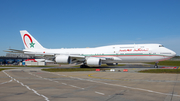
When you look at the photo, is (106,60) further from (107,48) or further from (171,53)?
(171,53)

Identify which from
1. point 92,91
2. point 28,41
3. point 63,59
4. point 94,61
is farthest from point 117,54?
point 92,91

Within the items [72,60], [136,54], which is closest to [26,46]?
[72,60]

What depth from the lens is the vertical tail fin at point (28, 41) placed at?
146 feet

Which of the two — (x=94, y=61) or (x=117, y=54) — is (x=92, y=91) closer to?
(x=94, y=61)

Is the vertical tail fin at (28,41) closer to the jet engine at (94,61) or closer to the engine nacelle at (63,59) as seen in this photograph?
the engine nacelle at (63,59)

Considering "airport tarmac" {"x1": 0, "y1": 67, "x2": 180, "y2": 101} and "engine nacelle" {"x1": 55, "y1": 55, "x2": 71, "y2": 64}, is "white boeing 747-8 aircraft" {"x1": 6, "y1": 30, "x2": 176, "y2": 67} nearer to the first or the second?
"engine nacelle" {"x1": 55, "y1": 55, "x2": 71, "y2": 64}

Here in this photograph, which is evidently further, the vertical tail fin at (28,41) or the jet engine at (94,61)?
the vertical tail fin at (28,41)

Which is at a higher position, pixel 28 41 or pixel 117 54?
pixel 28 41

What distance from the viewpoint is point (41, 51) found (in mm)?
44344

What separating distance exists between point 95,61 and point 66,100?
27.1 metres

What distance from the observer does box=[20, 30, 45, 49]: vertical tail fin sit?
146ft

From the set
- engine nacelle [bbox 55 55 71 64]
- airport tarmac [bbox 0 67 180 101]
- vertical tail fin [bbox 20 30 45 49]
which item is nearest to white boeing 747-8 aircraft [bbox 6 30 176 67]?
engine nacelle [bbox 55 55 71 64]

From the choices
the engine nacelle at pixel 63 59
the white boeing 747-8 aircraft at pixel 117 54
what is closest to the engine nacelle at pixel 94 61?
the white boeing 747-8 aircraft at pixel 117 54

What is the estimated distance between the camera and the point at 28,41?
44688 mm
